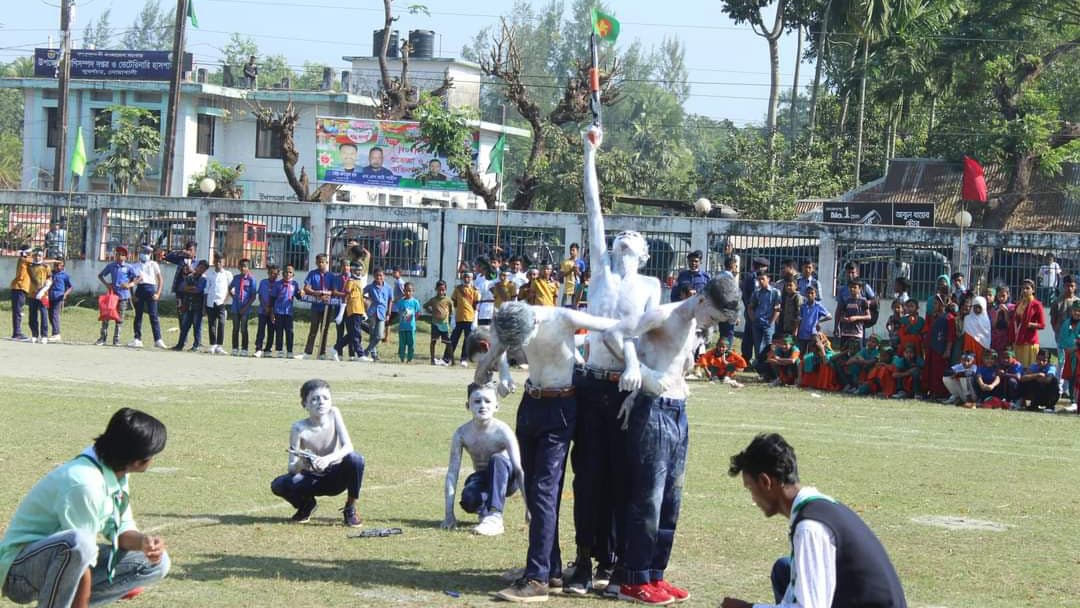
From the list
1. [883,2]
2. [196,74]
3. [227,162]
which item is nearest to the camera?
[883,2]

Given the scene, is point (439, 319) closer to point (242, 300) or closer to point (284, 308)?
point (284, 308)

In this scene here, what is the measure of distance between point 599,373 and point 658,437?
52 centimetres

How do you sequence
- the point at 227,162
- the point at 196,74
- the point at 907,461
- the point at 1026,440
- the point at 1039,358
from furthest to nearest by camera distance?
the point at 196,74 < the point at 227,162 < the point at 1039,358 < the point at 1026,440 < the point at 907,461

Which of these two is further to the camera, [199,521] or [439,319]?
[439,319]

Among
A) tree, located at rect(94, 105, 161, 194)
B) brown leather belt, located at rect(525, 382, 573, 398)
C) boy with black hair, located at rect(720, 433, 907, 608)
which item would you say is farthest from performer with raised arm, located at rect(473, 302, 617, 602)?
tree, located at rect(94, 105, 161, 194)

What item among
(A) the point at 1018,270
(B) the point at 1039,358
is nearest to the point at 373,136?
(A) the point at 1018,270

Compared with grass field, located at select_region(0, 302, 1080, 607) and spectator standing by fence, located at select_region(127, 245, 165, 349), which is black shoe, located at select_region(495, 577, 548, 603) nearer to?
grass field, located at select_region(0, 302, 1080, 607)

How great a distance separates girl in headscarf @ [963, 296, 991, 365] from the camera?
2177 cm

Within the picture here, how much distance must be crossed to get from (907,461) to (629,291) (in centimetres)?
687

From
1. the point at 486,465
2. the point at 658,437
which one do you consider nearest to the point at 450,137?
the point at 486,465

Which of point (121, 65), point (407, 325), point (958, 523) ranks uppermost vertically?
point (121, 65)

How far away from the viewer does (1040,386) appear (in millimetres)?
20812

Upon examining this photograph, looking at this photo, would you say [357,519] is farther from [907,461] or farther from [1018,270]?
[1018,270]

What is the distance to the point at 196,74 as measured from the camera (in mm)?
65938
